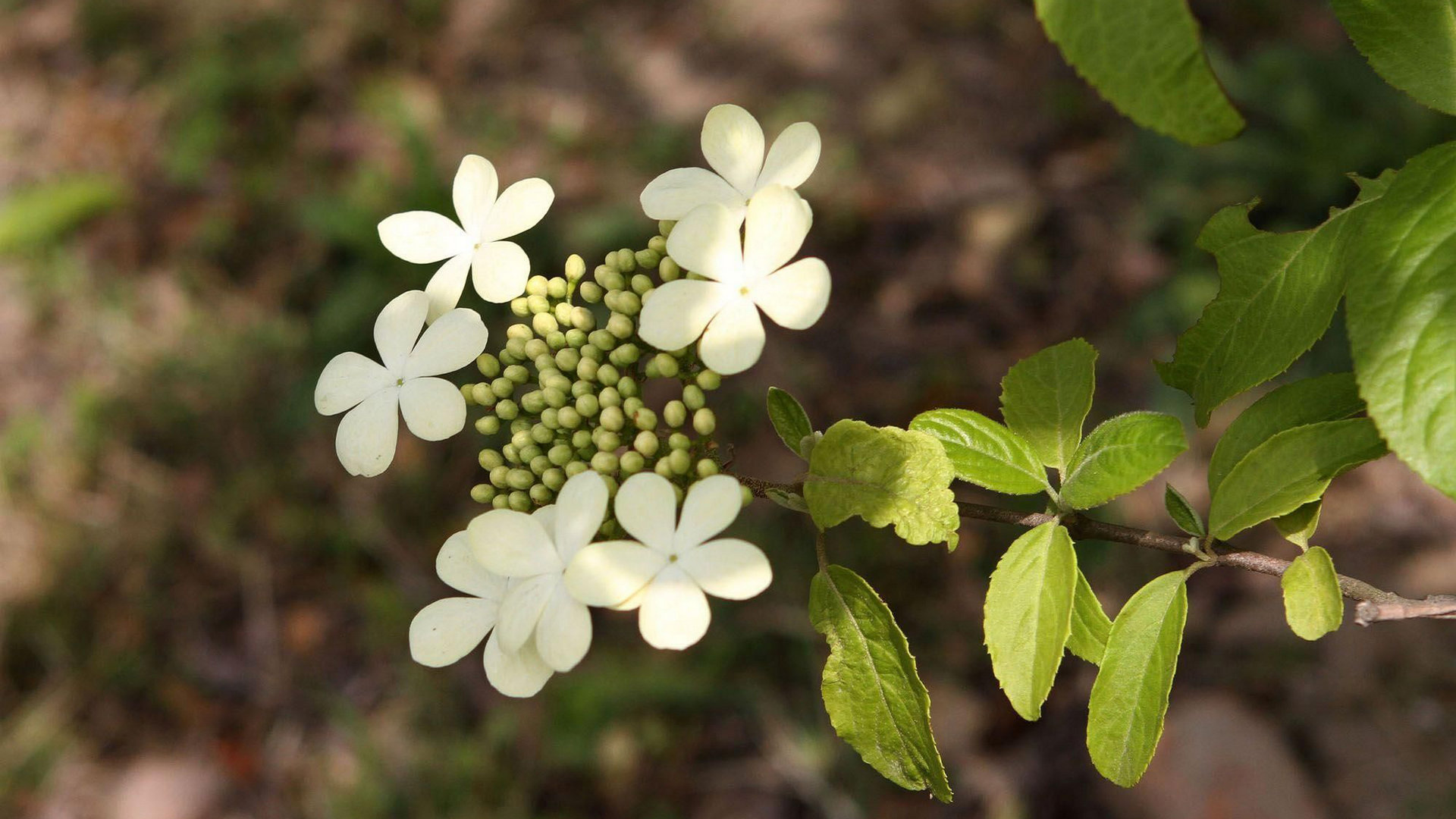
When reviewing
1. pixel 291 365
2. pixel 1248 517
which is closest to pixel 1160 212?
pixel 1248 517

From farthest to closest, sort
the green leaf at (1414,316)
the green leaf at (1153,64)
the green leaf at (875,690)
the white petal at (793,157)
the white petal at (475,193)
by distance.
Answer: the white petal at (475,193)
the white petal at (793,157)
the green leaf at (875,690)
the green leaf at (1414,316)
the green leaf at (1153,64)

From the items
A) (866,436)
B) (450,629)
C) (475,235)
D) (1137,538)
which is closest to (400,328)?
(475,235)

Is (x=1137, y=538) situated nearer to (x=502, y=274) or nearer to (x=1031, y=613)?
(x=1031, y=613)

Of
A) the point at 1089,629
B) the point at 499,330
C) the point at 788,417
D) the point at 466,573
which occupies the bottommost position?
the point at 499,330

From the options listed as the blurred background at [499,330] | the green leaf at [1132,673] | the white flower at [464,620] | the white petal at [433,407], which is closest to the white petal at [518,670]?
the white flower at [464,620]

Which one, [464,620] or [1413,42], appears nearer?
[1413,42]

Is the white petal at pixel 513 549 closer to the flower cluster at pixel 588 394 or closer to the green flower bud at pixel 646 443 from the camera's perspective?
the flower cluster at pixel 588 394
